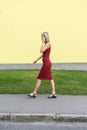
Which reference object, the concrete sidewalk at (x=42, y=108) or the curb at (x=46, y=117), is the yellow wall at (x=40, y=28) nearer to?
the concrete sidewalk at (x=42, y=108)

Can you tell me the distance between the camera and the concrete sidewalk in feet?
28.1

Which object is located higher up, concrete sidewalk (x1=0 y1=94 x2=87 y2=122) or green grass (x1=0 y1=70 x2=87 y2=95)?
concrete sidewalk (x1=0 y1=94 x2=87 y2=122)

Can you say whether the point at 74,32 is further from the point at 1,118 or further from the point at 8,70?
the point at 1,118

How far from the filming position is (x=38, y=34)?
576 inches

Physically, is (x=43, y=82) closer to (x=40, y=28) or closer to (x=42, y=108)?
(x=42, y=108)

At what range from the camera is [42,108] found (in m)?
9.22

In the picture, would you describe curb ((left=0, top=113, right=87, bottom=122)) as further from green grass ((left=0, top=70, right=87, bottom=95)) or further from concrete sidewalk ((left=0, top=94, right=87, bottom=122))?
green grass ((left=0, top=70, right=87, bottom=95))

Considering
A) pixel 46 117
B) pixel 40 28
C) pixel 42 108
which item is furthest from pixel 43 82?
pixel 46 117

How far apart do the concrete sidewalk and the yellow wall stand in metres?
4.22

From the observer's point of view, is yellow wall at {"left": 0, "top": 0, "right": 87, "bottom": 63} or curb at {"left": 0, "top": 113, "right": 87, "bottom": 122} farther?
yellow wall at {"left": 0, "top": 0, "right": 87, "bottom": 63}

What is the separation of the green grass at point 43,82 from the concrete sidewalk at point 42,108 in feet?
1.51

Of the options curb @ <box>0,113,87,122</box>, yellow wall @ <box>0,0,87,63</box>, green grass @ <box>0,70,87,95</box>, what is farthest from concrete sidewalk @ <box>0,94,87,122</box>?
yellow wall @ <box>0,0,87,63</box>

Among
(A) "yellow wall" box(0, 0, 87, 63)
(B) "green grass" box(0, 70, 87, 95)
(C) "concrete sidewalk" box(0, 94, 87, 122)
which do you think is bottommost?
(B) "green grass" box(0, 70, 87, 95)

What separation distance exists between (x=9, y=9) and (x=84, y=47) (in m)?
2.71
